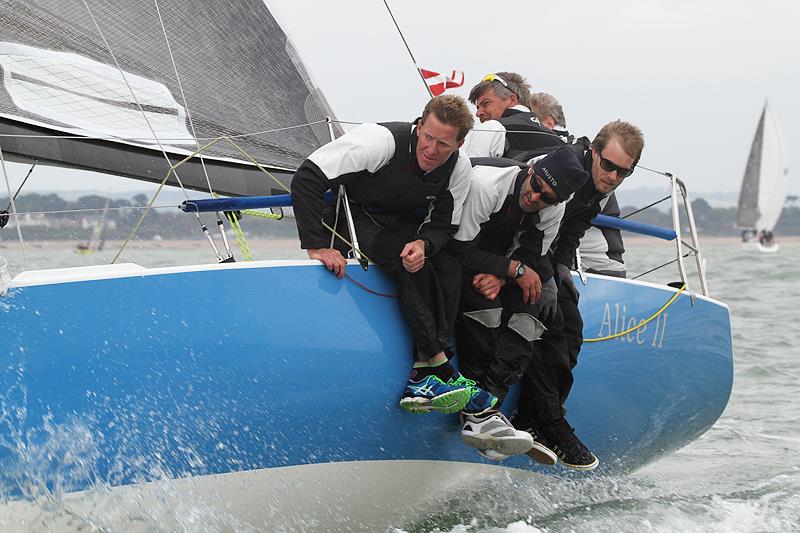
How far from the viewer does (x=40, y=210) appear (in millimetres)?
3156

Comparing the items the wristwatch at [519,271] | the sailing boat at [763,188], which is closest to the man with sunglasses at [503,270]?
the wristwatch at [519,271]

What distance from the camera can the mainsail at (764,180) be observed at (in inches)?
1283

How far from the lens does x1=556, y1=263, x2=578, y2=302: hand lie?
11.0ft

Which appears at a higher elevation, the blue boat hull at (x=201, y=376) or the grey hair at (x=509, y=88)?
the grey hair at (x=509, y=88)

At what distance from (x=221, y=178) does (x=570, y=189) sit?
52.0 inches

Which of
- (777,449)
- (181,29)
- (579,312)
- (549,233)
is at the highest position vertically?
(181,29)

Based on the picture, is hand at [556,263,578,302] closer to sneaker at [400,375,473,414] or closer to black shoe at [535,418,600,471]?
black shoe at [535,418,600,471]

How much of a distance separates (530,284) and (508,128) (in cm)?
72

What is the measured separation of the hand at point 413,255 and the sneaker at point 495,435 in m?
0.48

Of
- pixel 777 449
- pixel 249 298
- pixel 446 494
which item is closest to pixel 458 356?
pixel 446 494

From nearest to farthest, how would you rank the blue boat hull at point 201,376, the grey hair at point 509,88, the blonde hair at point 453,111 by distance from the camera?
1. the blue boat hull at point 201,376
2. the blonde hair at point 453,111
3. the grey hair at point 509,88

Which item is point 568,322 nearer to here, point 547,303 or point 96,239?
point 547,303

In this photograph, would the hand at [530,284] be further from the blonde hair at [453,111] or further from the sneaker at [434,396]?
the blonde hair at [453,111]

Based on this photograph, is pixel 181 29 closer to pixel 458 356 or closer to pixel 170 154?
pixel 170 154
